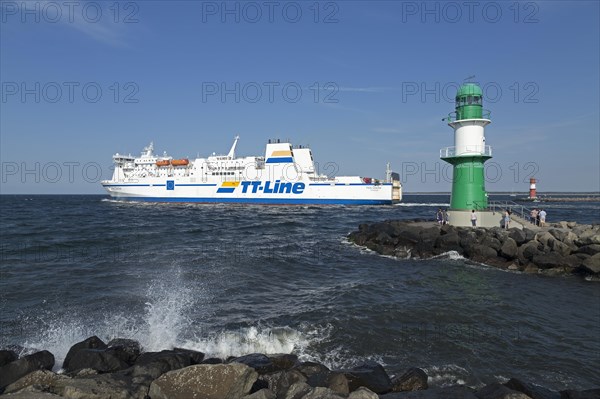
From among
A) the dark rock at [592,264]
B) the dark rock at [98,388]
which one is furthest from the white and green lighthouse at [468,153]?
the dark rock at [98,388]

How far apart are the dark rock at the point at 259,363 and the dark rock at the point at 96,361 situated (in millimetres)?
1653

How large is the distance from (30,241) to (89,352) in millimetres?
16550

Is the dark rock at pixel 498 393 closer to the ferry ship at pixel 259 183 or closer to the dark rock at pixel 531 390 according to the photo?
the dark rock at pixel 531 390

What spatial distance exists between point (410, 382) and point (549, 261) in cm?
1050

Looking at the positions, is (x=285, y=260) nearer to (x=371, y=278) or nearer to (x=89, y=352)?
(x=371, y=278)

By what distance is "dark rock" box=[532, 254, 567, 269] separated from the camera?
41.5 ft

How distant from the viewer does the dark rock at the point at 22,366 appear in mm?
4855

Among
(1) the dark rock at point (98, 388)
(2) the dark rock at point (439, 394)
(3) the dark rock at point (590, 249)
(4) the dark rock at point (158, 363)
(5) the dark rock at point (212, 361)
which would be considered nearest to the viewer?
(1) the dark rock at point (98, 388)

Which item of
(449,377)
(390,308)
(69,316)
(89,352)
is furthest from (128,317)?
(449,377)

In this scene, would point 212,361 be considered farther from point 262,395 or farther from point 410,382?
point 410,382

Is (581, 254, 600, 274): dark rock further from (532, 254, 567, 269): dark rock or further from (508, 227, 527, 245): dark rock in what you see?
(508, 227, 527, 245): dark rock

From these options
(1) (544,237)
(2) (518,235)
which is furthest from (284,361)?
(1) (544,237)

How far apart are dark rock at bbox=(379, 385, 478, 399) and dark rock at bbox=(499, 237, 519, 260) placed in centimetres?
1079

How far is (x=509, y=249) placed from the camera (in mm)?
13750
